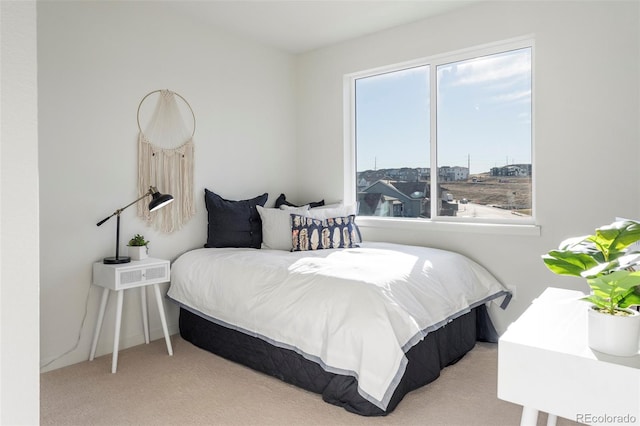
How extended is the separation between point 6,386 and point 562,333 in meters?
1.32

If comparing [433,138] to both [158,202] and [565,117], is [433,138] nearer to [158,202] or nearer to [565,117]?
[565,117]

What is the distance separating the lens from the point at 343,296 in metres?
2.21

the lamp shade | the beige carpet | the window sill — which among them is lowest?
the beige carpet

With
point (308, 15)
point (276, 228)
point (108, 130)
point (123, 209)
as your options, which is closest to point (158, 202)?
point (123, 209)

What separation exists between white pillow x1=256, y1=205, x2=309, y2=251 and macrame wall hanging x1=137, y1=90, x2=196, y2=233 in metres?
0.60

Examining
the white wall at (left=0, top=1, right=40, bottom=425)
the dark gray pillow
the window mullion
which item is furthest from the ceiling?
the white wall at (left=0, top=1, right=40, bottom=425)

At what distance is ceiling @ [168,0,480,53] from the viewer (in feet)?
10.4

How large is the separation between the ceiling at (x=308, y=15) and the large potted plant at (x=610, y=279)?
8.54ft

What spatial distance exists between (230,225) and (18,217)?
275 cm

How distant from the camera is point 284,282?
2.54m

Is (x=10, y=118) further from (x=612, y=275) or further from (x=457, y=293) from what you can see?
(x=457, y=293)

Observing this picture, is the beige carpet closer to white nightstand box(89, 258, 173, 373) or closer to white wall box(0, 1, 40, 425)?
white nightstand box(89, 258, 173, 373)

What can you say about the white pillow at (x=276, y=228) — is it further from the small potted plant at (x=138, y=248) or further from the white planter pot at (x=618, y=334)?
the white planter pot at (x=618, y=334)

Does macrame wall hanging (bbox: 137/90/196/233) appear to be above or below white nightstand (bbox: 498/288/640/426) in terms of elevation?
above
